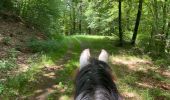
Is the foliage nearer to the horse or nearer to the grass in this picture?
the grass

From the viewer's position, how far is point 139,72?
1188cm

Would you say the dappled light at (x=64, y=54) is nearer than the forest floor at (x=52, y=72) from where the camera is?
No

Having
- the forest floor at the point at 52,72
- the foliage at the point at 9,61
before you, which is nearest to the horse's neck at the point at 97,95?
the forest floor at the point at 52,72

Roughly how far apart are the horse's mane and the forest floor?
4910mm

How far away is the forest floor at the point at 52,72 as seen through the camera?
27.9 ft

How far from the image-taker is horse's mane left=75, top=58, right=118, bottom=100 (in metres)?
1.83

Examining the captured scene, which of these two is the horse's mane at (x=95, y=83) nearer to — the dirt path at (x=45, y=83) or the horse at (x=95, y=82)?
the horse at (x=95, y=82)

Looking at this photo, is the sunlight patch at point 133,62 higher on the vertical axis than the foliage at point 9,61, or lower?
lower

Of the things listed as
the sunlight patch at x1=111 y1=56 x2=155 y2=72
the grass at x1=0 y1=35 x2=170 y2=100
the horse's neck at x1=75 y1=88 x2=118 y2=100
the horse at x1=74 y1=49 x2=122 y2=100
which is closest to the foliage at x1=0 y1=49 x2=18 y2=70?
the grass at x1=0 y1=35 x2=170 y2=100

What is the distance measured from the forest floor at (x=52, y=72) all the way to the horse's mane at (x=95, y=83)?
4910mm

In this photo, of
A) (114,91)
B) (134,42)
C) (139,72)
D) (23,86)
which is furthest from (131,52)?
(114,91)

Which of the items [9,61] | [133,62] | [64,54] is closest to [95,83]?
[9,61]

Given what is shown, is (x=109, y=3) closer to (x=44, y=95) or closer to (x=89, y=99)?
(x=44, y=95)

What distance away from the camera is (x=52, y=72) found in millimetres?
10555
